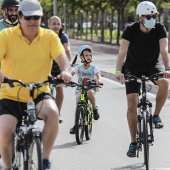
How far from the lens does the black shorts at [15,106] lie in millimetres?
6184

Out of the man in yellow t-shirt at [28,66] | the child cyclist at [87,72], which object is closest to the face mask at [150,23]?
the man in yellow t-shirt at [28,66]

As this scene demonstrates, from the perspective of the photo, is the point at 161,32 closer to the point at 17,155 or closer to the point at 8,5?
the point at 8,5

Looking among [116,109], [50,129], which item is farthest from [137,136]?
[116,109]

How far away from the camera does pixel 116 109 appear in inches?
541

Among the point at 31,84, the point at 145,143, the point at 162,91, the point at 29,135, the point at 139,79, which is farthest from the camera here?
the point at 162,91

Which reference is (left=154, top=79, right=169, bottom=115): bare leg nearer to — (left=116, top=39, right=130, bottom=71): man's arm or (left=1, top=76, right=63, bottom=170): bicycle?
(left=116, top=39, right=130, bottom=71): man's arm

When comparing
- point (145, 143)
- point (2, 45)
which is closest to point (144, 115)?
point (145, 143)

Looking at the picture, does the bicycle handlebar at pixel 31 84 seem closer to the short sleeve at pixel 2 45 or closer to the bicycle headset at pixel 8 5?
the short sleeve at pixel 2 45

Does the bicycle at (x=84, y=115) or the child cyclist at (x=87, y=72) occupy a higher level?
the child cyclist at (x=87, y=72)

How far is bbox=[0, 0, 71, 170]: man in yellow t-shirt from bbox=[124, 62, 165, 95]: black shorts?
202cm

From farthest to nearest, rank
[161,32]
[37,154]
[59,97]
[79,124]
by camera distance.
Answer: [59,97] < [79,124] < [161,32] < [37,154]

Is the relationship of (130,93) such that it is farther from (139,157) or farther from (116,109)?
(116,109)

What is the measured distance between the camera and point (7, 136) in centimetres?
600

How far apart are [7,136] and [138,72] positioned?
2.67 metres
